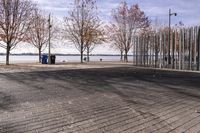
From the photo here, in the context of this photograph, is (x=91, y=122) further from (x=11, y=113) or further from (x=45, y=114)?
(x=11, y=113)

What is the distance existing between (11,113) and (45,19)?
143 feet

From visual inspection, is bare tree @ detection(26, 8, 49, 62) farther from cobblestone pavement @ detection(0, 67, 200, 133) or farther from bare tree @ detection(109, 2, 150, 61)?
cobblestone pavement @ detection(0, 67, 200, 133)

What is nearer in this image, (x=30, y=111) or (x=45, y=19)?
(x=30, y=111)

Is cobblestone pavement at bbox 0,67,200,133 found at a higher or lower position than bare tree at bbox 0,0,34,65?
lower

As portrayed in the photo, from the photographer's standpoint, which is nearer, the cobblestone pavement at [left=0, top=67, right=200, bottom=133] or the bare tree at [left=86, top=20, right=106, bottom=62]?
the cobblestone pavement at [left=0, top=67, right=200, bottom=133]

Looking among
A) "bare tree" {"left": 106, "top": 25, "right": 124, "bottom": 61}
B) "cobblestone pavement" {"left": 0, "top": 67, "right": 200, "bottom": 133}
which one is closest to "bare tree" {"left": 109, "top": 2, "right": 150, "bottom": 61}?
Result: "bare tree" {"left": 106, "top": 25, "right": 124, "bottom": 61}

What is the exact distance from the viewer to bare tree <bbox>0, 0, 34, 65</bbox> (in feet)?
116

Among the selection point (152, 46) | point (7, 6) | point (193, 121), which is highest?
point (7, 6)

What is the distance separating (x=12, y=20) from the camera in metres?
35.8

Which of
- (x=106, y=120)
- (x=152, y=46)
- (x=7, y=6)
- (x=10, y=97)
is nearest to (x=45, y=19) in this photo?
(x=7, y=6)

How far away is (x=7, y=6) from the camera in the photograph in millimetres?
35469

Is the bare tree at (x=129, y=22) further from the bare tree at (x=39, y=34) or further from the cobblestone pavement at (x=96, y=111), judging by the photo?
the cobblestone pavement at (x=96, y=111)

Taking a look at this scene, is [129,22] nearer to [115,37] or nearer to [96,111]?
[115,37]

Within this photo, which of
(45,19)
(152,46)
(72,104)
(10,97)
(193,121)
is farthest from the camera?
(45,19)
